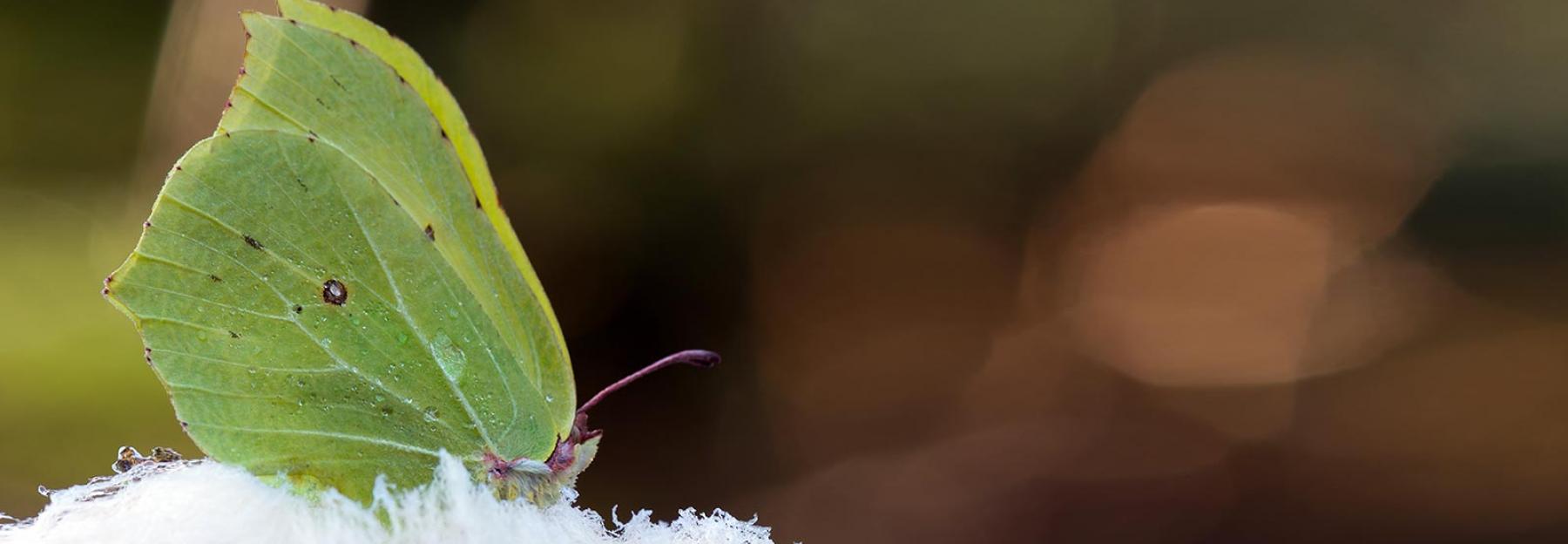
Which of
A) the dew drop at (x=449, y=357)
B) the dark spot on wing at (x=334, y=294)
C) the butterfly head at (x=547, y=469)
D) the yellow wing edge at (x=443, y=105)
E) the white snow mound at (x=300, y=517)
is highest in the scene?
the yellow wing edge at (x=443, y=105)

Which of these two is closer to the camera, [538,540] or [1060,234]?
[538,540]

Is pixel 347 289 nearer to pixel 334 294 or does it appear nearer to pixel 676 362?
pixel 334 294

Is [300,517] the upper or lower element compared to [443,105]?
lower

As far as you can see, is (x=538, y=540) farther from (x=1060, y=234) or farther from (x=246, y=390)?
(x=1060, y=234)

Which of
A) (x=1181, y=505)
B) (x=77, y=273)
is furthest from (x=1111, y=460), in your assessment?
(x=77, y=273)

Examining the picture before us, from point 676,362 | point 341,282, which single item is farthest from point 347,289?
point 676,362

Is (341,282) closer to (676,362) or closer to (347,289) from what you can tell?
(347,289)

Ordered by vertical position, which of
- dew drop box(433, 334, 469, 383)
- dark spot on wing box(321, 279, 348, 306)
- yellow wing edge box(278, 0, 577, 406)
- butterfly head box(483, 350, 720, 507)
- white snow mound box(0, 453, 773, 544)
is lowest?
white snow mound box(0, 453, 773, 544)
